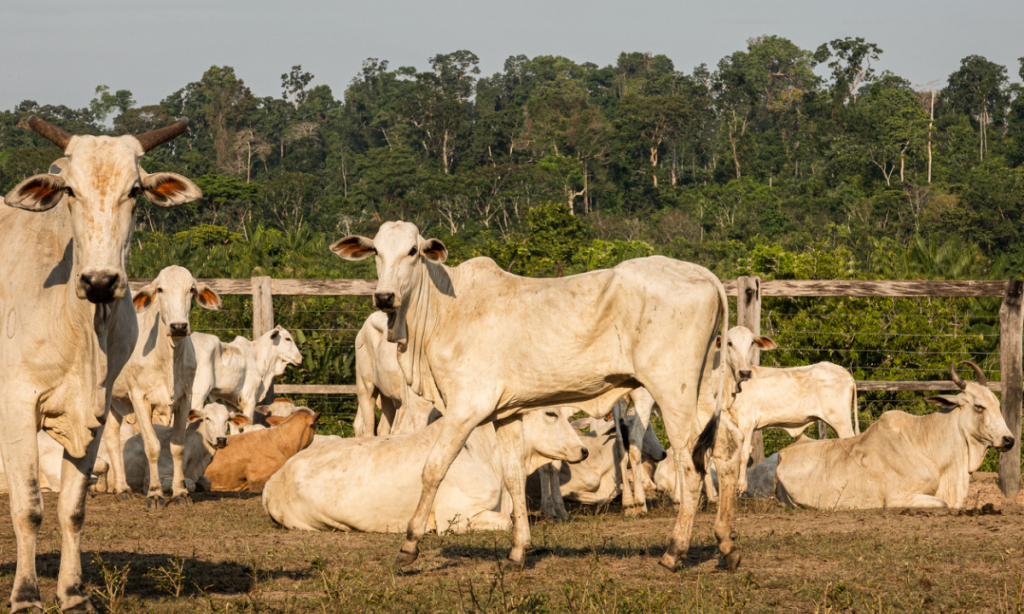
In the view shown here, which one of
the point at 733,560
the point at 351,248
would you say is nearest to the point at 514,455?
the point at 733,560

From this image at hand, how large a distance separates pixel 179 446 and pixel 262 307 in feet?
12.1

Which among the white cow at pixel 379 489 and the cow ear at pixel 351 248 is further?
the white cow at pixel 379 489

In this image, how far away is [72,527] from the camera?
4766 millimetres

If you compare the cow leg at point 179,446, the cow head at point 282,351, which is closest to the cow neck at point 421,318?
the cow leg at point 179,446

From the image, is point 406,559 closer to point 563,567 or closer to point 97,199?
point 563,567

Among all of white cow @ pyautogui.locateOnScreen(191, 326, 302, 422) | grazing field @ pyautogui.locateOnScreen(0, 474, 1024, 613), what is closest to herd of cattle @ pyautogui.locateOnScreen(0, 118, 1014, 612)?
grazing field @ pyautogui.locateOnScreen(0, 474, 1024, 613)

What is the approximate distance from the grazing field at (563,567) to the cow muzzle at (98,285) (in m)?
1.35

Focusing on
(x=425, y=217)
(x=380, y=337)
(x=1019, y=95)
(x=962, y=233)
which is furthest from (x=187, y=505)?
(x=1019, y=95)

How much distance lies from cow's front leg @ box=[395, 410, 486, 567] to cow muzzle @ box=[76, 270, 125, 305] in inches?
85.4

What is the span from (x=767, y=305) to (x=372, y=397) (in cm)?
745

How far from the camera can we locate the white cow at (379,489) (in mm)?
7289

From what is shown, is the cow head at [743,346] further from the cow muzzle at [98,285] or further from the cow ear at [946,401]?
the cow muzzle at [98,285]

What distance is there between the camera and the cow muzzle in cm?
404

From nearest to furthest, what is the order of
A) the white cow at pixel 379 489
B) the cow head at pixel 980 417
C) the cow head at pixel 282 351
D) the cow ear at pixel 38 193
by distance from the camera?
the cow ear at pixel 38 193 → the white cow at pixel 379 489 → the cow head at pixel 980 417 → the cow head at pixel 282 351
